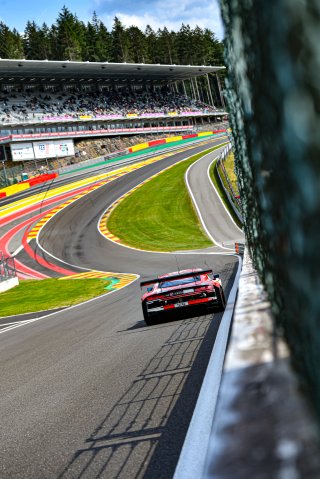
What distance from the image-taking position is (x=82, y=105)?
294 ft

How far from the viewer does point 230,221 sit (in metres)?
42.0

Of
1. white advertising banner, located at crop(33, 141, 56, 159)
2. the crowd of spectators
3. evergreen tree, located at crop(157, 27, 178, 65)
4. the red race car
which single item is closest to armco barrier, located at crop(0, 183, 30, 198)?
white advertising banner, located at crop(33, 141, 56, 159)

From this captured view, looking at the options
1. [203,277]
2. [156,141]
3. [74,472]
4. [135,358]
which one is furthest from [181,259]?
[156,141]

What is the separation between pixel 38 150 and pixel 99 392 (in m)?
63.3

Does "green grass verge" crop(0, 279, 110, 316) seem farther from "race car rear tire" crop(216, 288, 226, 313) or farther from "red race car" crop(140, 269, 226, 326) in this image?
"race car rear tire" crop(216, 288, 226, 313)

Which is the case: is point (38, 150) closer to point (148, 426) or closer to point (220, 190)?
point (220, 190)

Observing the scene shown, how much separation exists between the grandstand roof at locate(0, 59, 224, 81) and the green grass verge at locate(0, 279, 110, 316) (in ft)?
178

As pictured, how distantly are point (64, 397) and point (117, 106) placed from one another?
294 ft

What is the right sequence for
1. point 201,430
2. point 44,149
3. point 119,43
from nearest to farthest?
point 201,430 < point 44,149 < point 119,43

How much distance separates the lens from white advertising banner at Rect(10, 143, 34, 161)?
6744 centimetres

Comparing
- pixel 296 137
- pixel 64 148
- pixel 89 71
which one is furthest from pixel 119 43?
pixel 296 137

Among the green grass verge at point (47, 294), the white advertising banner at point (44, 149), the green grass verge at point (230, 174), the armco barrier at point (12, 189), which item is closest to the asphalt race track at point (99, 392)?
the green grass verge at point (47, 294)

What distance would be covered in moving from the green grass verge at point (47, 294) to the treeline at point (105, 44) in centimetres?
9493

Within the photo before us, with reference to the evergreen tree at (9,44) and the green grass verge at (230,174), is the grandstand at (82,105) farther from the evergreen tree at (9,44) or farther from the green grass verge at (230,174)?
the evergreen tree at (9,44)
